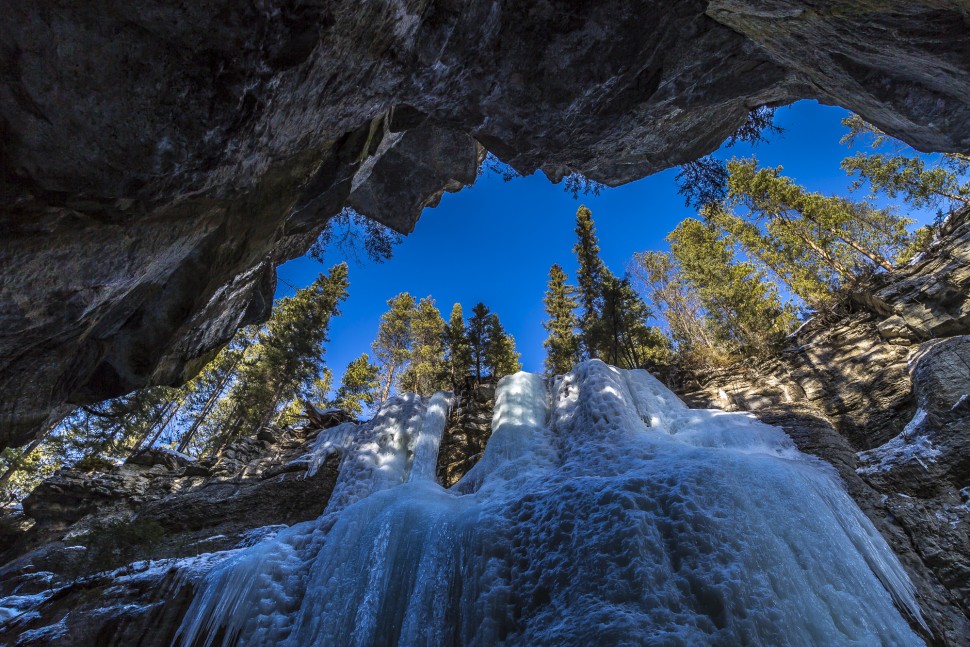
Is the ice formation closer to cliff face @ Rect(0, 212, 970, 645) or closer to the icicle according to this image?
cliff face @ Rect(0, 212, 970, 645)

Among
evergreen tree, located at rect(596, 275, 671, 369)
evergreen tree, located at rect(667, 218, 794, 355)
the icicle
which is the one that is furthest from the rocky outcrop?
evergreen tree, located at rect(667, 218, 794, 355)

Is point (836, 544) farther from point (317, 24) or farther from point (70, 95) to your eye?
point (70, 95)

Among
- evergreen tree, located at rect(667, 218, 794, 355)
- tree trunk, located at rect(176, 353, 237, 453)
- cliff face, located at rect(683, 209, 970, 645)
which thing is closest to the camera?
cliff face, located at rect(683, 209, 970, 645)

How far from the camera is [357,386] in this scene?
81.7 feet

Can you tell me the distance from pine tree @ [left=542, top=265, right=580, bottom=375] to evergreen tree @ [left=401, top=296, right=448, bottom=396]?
620 centimetres

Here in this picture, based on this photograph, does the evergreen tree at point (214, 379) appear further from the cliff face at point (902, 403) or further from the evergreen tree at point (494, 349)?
the cliff face at point (902, 403)

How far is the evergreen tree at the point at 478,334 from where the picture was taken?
68.2 feet

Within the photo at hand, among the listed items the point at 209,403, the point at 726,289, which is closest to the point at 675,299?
the point at 726,289

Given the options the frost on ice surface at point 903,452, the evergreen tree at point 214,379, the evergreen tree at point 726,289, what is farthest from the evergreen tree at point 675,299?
the evergreen tree at point 214,379

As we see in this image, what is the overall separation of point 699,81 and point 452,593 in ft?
32.0

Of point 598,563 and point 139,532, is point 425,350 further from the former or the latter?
point 598,563

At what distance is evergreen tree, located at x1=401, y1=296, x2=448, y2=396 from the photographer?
23353 mm

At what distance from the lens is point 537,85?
7.62 metres

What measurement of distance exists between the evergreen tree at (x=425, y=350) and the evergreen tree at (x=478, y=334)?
1.77 metres
